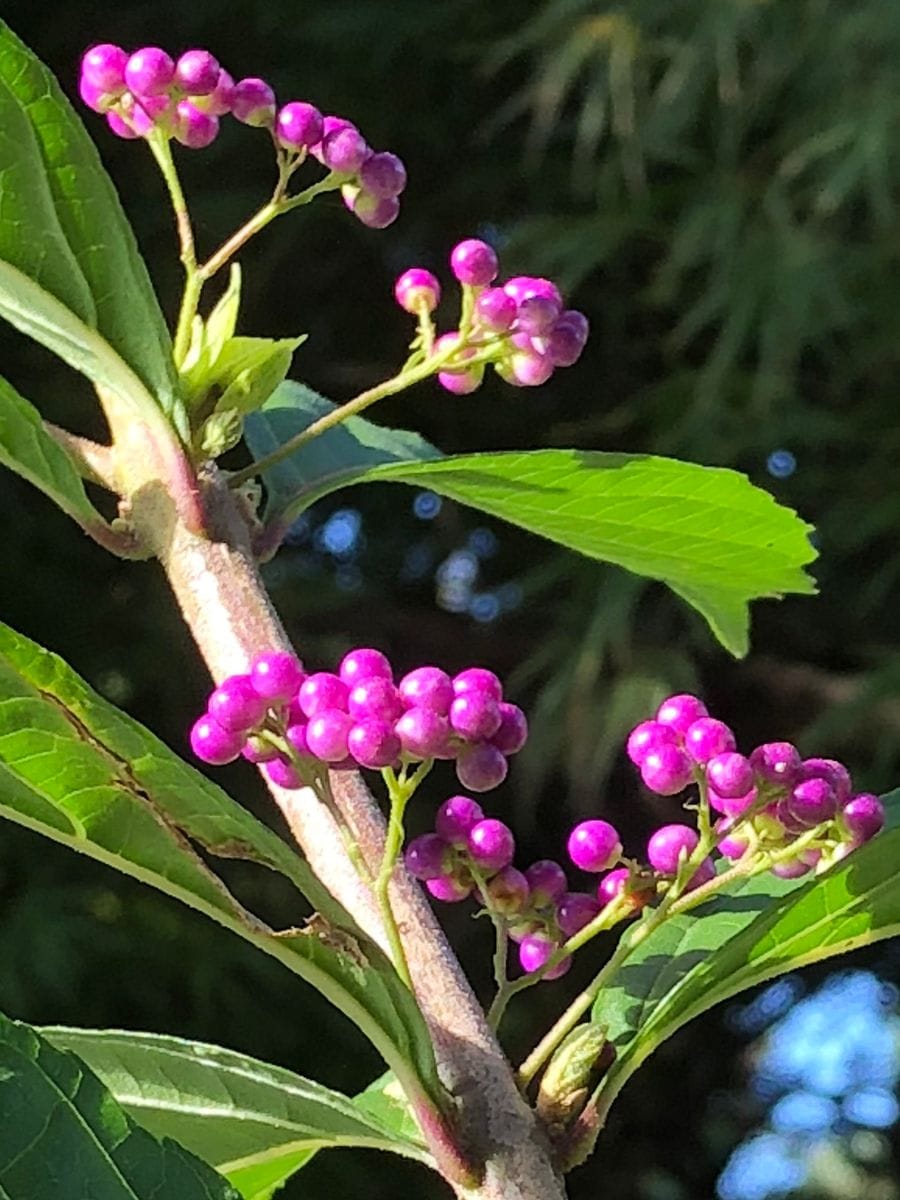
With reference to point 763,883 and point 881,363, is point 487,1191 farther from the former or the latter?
point 881,363

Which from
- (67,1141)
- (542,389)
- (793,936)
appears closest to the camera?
(67,1141)

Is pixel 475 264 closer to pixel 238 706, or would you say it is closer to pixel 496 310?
pixel 496 310

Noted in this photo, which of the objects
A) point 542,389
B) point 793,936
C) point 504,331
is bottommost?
point 793,936

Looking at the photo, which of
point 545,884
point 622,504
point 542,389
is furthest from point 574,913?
point 542,389

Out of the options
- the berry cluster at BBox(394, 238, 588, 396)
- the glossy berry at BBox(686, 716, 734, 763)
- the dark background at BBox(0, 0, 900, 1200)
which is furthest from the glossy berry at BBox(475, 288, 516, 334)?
the dark background at BBox(0, 0, 900, 1200)

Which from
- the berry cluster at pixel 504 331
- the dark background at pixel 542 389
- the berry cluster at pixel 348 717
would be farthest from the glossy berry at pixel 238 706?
the dark background at pixel 542 389

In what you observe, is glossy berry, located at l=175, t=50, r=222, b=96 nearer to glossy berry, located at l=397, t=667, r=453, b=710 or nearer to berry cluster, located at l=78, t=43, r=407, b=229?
berry cluster, located at l=78, t=43, r=407, b=229
